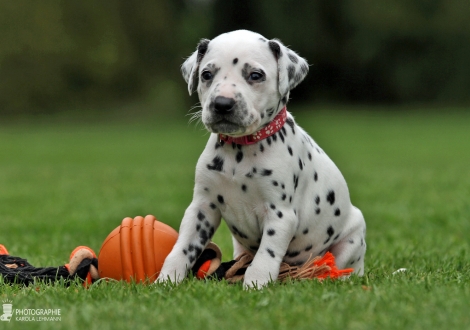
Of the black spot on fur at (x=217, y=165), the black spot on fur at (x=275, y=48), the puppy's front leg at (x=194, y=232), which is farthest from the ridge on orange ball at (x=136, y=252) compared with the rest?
the black spot on fur at (x=275, y=48)

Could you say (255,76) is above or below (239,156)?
above

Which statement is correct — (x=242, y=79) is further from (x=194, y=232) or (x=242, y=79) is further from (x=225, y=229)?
(x=225, y=229)

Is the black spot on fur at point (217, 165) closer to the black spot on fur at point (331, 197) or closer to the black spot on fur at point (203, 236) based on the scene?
the black spot on fur at point (203, 236)

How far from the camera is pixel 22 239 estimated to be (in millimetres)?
8227

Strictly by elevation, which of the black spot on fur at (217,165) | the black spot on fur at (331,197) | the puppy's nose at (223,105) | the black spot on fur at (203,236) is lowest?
the black spot on fur at (203,236)

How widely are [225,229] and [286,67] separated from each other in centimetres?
443

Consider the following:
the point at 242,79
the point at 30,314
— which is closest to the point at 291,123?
the point at 242,79

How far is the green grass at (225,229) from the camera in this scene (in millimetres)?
3873

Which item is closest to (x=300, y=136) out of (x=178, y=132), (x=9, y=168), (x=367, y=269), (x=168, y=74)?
(x=367, y=269)

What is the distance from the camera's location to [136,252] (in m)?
5.10

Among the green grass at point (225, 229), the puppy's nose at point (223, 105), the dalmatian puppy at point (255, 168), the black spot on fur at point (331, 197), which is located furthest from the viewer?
the black spot on fur at point (331, 197)

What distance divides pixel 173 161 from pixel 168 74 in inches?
1049

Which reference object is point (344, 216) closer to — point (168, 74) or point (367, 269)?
point (367, 269)

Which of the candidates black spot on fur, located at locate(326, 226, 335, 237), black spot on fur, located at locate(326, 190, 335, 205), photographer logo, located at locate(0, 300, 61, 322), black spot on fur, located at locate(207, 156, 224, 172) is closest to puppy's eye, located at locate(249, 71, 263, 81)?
black spot on fur, located at locate(207, 156, 224, 172)
